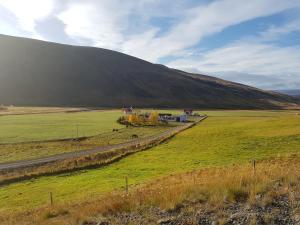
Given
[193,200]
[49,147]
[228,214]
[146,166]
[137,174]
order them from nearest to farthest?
[228,214]
[193,200]
[137,174]
[146,166]
[49,147]

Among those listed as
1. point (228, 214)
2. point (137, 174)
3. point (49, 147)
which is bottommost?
point (49, 147)

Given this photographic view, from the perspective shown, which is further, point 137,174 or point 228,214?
point 137,174

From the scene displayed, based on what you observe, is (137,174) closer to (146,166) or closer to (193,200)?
(146,166)

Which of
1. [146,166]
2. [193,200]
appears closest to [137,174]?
[146,166]

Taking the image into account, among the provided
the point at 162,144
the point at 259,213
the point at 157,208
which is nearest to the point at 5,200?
the point at 157,208

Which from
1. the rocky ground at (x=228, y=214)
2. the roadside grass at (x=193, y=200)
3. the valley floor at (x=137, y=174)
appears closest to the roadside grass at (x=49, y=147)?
the valley floor at (x=137, y=174)

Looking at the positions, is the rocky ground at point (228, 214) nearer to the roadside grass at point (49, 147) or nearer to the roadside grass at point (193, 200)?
the roadside grass at point (193, 200)

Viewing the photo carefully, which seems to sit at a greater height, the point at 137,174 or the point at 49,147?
the point at 137,174

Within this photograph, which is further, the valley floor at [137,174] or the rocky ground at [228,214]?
the valley floor at [137,174]

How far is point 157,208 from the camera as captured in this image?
14883 mm

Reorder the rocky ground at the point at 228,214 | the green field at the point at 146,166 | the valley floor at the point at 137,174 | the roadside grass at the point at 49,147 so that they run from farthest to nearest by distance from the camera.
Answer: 1. the roadside grass at the point at 49,147
2. the green field at the point at 146,166
3. the valley floor at the point at 137,174
4. the rocky ground at the point at 228,214

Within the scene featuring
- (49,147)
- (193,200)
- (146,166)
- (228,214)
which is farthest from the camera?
(49,147)

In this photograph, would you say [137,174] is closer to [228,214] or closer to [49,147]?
[228,214]

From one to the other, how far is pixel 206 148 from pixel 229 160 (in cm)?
1339
